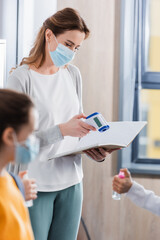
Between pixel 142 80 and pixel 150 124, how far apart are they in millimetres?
311

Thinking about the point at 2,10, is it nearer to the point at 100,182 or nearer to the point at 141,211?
the point at 100,182

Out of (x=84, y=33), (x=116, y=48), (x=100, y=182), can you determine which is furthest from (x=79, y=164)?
(x=116, y=48)

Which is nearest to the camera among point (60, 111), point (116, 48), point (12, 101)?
point (12, 101)

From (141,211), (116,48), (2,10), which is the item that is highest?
(2,10)

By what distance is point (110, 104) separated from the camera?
2.61 metres

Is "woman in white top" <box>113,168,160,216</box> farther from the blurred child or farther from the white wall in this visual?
the white wall

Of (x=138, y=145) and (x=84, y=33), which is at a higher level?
(x=84, y=33)

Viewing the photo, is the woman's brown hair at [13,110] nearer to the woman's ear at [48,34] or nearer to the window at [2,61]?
the woman's ear at [48,34]

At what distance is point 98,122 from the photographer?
4.80ft

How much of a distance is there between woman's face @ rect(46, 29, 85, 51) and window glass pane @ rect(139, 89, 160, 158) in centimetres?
110

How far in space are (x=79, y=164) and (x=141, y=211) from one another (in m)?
1.10

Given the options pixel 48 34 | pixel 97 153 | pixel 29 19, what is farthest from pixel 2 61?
pixel 97 153

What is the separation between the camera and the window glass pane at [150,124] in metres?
2.69

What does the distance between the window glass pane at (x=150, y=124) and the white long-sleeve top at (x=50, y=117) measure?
3.60 ft
